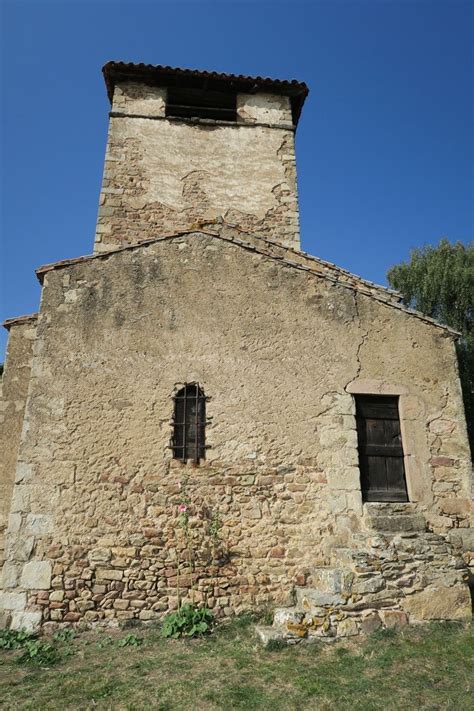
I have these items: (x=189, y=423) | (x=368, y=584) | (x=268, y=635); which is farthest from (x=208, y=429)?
(x=368, y=584)

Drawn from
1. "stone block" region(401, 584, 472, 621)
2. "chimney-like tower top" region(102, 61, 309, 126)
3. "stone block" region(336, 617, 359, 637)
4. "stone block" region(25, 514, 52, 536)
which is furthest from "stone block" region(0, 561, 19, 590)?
"chimney-like tower top" region(102, 61, 309, 126)

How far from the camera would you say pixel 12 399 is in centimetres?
687

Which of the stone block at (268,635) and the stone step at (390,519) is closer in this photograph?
the stone block at (268,635)

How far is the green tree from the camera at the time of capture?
16328 millimetres

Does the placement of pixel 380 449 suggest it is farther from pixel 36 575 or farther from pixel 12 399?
pixel 12 399

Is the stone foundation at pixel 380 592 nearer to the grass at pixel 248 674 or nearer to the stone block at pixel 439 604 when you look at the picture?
the stone block at pixel 439 604

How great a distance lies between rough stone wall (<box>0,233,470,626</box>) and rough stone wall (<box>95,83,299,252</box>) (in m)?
3.45

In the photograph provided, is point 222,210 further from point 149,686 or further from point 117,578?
point 149,686

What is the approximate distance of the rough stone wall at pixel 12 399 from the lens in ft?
21.2

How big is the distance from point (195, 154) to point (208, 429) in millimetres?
7275

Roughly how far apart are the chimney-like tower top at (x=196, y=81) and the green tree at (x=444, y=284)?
321 inches

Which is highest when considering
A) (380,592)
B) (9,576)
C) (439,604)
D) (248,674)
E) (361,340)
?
(361,340)

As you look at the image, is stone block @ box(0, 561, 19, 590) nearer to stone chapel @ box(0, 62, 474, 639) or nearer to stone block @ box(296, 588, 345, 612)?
stone chapel @ box(0, 62, 474, 639)

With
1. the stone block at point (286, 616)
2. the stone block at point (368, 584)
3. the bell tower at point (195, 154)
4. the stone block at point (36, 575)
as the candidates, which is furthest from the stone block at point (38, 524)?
the bell tower at point (195, 154)
